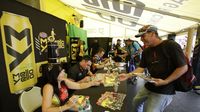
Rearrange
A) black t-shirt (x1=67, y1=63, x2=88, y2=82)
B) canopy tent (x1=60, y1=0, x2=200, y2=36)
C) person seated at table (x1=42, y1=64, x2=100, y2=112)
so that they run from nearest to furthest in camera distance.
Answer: person seated at table (x1=42, y1=64, x2=100, y2=112) < black t-shirt (x1=67, y1=63, x2=88, y2=82) < canopy tent (x1=60, y1=0, x2=200, y2=36)

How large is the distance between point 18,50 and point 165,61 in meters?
1.66

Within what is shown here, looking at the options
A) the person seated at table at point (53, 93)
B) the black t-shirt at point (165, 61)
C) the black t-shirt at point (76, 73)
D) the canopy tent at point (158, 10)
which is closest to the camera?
the person seated at table at point (53, 93)

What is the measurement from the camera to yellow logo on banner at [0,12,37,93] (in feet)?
5.30

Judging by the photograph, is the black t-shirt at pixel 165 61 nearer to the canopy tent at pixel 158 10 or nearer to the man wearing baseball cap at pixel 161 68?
the man wearing baseball cap at pixel 161 68

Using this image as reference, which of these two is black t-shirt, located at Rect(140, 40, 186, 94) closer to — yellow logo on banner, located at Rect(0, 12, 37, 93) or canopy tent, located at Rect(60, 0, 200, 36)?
canopy tent, located at Rect(60, 0, 200, 36)

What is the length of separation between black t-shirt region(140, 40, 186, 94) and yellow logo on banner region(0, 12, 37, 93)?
1.53 metres

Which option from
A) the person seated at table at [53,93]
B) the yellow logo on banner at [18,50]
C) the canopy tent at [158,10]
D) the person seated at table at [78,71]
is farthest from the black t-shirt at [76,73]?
the canopy tent at [158,10]

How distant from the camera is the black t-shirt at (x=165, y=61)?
1.55 meters

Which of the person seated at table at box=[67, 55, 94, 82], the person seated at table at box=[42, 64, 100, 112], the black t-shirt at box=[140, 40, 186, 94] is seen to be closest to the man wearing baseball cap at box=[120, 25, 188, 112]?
the black t-shirt at box=[140, 40, 186, 94]

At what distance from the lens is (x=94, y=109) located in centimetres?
129

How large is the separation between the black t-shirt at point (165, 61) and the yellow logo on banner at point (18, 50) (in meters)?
1.53

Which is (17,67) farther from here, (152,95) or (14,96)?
(152,95)

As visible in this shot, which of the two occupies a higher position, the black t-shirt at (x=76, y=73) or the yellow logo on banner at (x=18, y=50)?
the yellow logo on banner at (x=18, y=50)

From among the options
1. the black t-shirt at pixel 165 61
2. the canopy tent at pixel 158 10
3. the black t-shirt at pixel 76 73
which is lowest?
the black t-shirt at pixel 76 73
